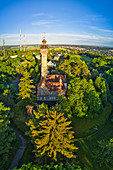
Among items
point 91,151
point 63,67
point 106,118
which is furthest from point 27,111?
point 63,67

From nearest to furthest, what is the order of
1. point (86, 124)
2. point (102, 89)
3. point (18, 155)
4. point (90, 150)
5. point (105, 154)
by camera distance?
point (105, 154) → point (18, 155) → point (90, 150) → point (86, 124) → point (102, 89)

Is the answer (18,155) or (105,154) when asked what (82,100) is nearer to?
(105,154)

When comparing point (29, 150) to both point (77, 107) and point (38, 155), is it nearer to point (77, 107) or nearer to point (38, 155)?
point (38, 155)

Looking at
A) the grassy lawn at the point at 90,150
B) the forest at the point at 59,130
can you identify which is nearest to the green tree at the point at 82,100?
the forest at the point at 59,130

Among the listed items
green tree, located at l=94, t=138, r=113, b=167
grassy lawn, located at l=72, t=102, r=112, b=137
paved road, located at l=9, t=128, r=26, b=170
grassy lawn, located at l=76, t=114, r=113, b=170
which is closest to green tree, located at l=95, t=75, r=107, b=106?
grassy lawn, located at l=72, t=102, r=112, b=137

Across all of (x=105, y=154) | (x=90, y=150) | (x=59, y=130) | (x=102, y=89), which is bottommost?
(x=90, y=150)

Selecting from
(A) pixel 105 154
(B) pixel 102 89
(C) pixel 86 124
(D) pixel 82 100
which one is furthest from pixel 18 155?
(B) pixel 102 89

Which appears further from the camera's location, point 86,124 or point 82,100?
point 82,100

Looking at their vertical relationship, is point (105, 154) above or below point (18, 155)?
above
